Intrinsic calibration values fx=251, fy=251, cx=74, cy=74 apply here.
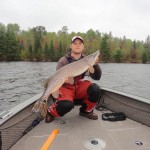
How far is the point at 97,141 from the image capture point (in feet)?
11.5

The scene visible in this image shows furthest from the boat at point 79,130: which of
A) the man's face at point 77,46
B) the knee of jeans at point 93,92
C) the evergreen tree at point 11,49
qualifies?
the evergreen tree at point 11,49

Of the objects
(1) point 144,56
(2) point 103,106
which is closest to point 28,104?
(2) point 103,106

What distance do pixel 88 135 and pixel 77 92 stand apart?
2.97 feet

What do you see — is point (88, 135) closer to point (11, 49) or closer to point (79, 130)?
point (79, 130)

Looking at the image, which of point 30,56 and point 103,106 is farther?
point 30,56

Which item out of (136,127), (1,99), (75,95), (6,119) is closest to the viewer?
(6,119)

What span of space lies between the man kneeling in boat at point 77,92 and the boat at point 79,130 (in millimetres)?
145

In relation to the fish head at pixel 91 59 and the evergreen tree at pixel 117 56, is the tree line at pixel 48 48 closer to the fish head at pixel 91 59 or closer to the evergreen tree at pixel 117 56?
the evergreen tree at pixel 117 56

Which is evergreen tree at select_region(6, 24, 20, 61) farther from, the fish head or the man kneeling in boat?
the fish head

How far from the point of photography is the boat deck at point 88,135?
3369 mm

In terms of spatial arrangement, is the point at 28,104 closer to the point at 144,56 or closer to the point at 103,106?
the point at 103,106

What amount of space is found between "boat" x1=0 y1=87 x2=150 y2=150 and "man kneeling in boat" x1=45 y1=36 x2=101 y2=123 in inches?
5.7

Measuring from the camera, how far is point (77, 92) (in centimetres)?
441

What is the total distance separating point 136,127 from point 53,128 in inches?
52.9
